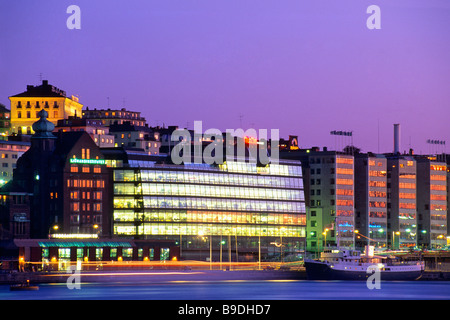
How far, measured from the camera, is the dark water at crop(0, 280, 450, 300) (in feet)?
510

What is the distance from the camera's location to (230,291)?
168750mm

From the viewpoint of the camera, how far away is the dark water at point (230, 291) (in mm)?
155500
